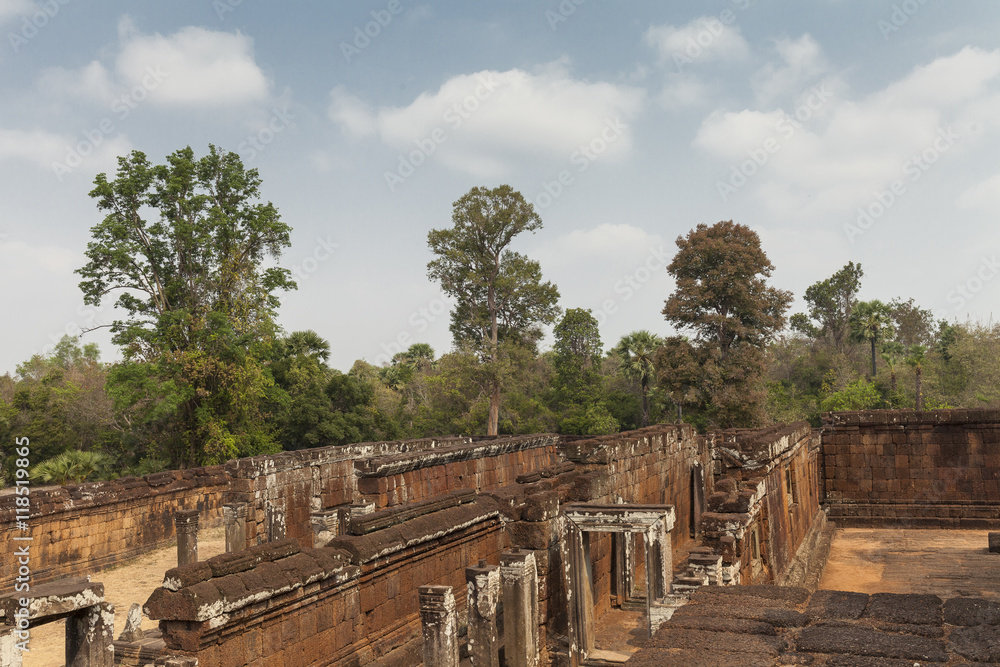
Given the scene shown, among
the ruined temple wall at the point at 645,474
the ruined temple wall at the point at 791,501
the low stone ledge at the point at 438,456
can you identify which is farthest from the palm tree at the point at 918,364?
the low stone ledge at the point at 438,456

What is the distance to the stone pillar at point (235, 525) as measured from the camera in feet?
38.1

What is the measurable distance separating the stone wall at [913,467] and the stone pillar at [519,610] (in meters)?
14.8

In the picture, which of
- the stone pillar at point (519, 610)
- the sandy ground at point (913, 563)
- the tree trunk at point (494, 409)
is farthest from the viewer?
the tree trunk at point (494, 409)

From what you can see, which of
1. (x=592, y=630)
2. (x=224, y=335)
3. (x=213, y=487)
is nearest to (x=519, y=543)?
(x=592, y=630)

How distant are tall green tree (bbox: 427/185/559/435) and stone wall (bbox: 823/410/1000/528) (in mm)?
15834

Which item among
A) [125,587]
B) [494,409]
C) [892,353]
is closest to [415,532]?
[125,587]

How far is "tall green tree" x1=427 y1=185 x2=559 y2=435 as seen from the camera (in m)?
33.0

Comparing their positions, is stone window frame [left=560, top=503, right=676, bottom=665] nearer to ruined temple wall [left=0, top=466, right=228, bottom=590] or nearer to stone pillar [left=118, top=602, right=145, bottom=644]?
stone pillar [left=118, top=602, right=145, bottom=644]

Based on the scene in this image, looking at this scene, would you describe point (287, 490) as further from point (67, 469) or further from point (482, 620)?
point (67, 469)

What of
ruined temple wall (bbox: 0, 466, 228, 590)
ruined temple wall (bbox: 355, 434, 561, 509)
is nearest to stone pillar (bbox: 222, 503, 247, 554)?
ruined temple wall (bbox: 355, 434, 561, 509)

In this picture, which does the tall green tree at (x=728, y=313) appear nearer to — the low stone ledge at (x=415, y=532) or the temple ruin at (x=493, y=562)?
the temple ruin at (x=493, y=562)

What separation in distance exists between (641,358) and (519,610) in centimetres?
3040

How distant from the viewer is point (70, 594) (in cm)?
565

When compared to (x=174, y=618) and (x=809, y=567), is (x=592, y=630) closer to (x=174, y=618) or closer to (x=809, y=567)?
(x=174, y=618)
